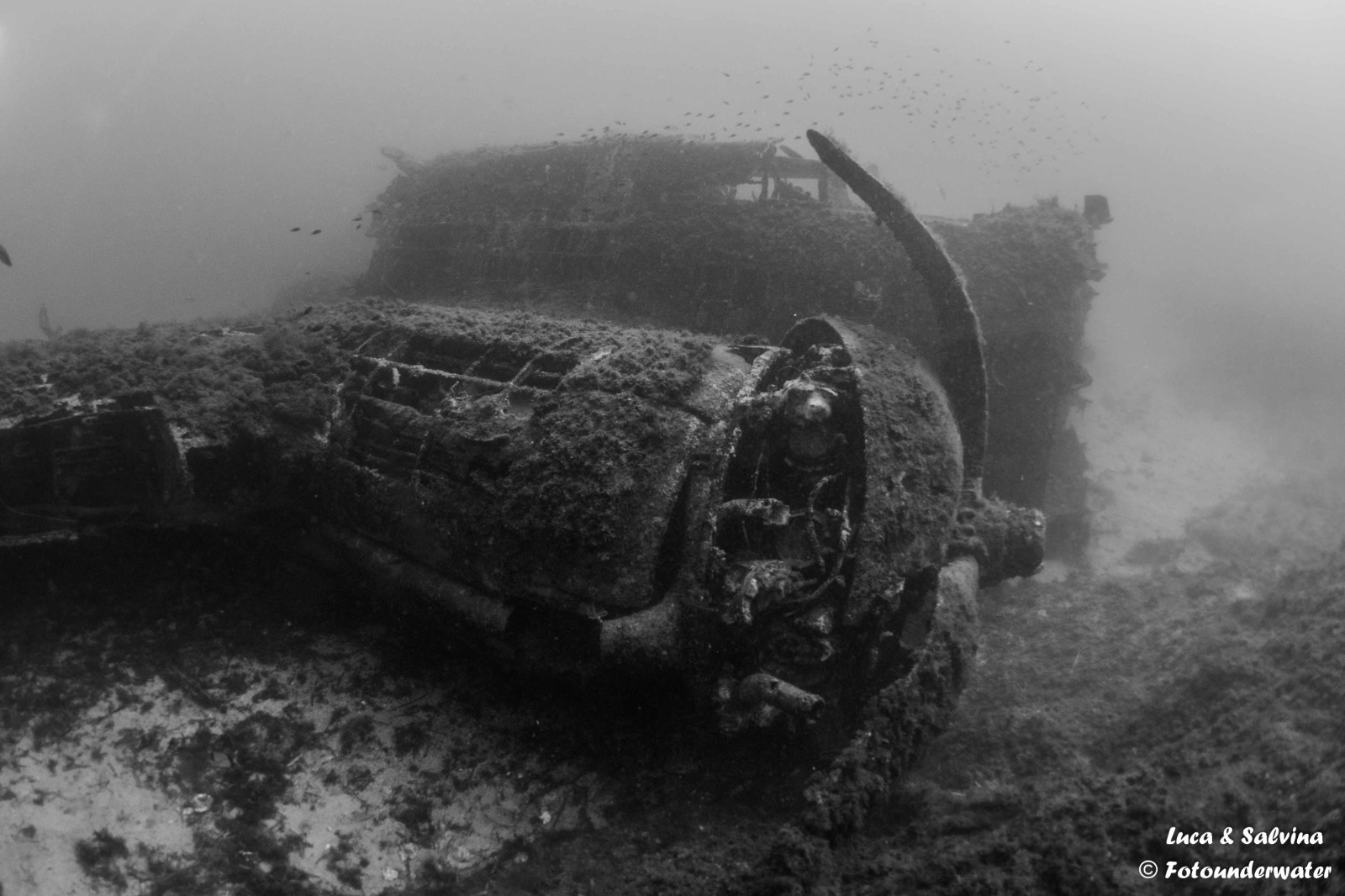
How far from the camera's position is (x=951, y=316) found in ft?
19.2

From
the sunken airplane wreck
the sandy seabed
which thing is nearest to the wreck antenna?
the sunken airplane wreck

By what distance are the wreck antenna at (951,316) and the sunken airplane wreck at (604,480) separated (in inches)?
0.8

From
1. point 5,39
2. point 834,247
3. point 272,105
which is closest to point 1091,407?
point 834,247

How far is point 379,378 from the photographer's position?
5.48m

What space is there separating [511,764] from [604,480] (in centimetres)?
194

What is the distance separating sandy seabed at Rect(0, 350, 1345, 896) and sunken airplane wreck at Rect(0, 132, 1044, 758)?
0.51m

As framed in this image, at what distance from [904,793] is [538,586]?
7.98 feet

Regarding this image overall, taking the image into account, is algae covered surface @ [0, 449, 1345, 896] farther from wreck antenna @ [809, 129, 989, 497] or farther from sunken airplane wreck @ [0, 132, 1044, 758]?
wreck antenna @ [809, 129, 989, 497]

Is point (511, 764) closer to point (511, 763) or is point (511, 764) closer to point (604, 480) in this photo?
point (511, 763)

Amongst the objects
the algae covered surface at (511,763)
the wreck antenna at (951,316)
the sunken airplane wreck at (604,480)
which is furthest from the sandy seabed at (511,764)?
the wreck antenna at (951,316)

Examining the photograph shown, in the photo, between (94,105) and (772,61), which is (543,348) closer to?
(94,105)

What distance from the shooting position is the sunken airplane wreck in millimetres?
3928

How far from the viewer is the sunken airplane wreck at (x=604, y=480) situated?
393 cm

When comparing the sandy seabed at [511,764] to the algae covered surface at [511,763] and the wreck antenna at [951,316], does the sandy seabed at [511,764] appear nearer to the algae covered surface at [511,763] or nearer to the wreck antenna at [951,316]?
the algae covered surface at [511,763]
